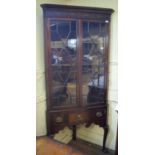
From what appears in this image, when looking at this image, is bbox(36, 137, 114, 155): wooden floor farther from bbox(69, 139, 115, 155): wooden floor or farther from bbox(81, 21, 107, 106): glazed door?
bbox(81, 21, 107, 106): glazed door

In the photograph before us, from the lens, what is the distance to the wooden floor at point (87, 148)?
2.64 metres

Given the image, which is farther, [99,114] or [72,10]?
[99,114]

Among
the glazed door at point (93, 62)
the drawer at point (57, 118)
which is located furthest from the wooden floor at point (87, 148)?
the glazed door at point (93, 62)

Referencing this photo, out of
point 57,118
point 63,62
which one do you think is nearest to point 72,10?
point 63,62

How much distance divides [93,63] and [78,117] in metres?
0.69

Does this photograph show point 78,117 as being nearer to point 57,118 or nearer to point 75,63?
point 57,118

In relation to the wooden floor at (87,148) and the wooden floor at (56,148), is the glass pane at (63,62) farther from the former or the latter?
the wooden floor at (87,148)

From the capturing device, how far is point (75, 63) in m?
2.38

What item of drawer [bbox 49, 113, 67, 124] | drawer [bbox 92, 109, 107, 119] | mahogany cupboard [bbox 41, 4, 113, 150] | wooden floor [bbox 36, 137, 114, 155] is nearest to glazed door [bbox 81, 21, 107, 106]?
mahogany cupboard [bbox 41, 4, 113, 150]

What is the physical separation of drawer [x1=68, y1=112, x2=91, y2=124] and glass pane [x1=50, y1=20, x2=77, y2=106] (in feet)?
0.48
